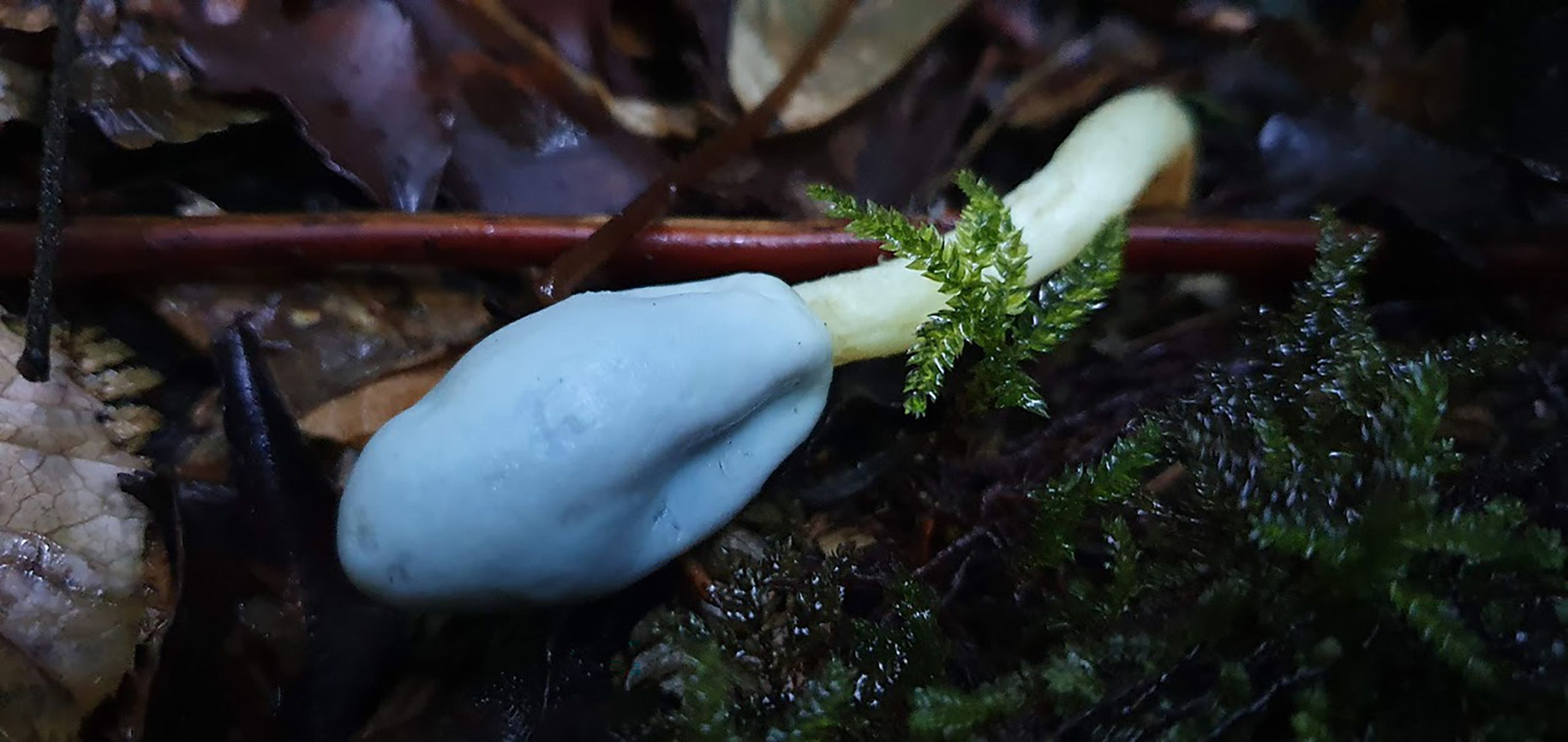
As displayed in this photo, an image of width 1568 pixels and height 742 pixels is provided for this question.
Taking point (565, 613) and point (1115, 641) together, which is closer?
point (1115, 641)

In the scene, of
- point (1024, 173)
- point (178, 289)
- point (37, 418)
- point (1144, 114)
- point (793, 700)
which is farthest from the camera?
point (1024, 173)

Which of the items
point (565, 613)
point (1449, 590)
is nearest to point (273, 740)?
point (565, 613)

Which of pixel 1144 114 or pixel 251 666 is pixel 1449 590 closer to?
pixel 1144 114

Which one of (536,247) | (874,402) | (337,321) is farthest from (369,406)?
(874,402)

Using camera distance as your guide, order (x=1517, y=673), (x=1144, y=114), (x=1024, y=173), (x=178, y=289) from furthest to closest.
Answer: (x=1024, y=173), (x=1144, y=114), (x=178, y=289), (x=1517, y=673)

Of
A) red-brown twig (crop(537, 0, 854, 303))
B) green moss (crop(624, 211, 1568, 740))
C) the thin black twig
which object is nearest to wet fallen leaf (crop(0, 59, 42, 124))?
the thin black twig

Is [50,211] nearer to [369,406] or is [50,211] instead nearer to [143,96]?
[143,96]

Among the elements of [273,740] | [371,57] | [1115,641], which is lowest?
[273,740]
